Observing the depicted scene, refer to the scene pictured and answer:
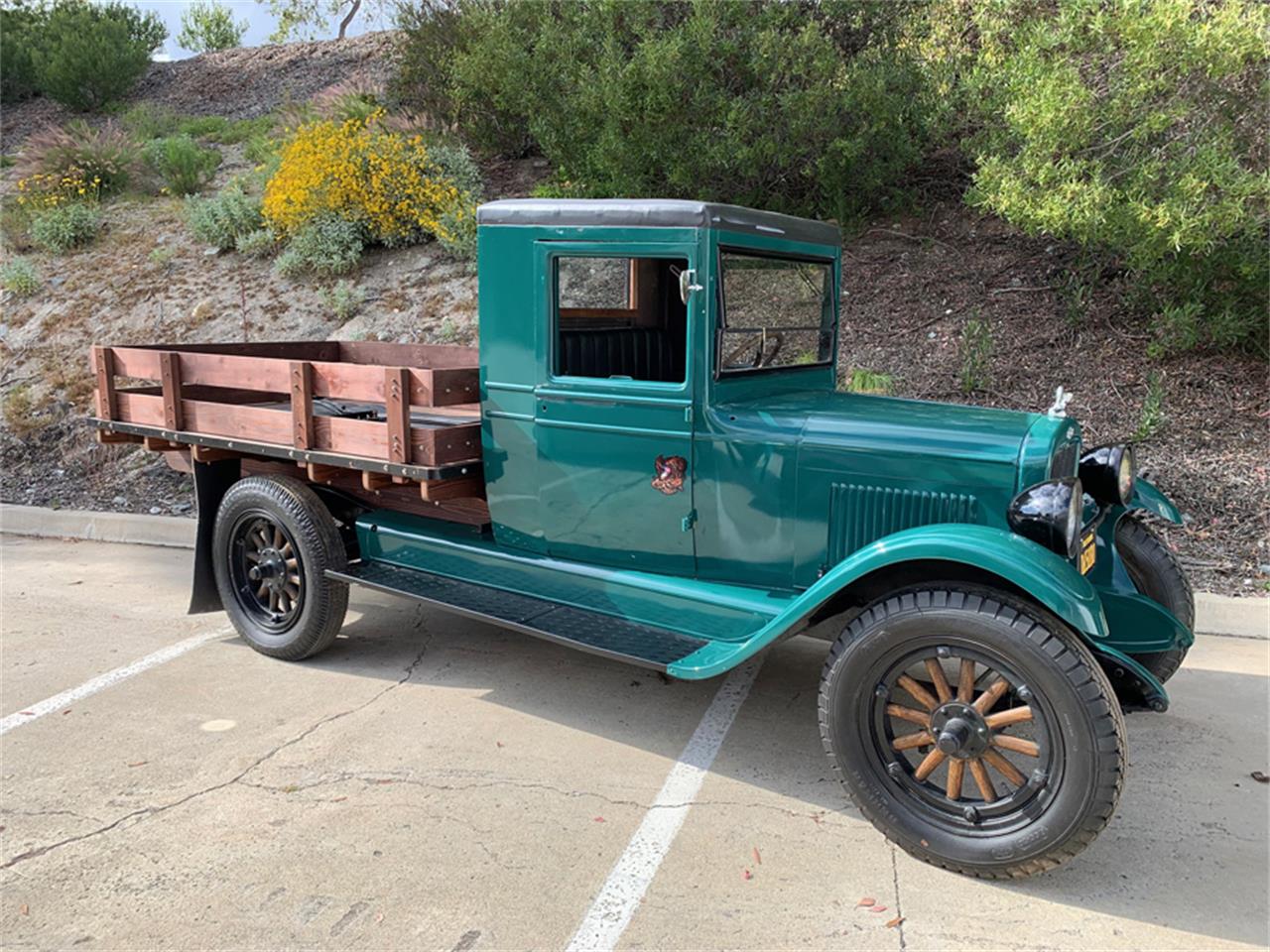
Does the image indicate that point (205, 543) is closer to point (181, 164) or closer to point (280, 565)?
point (280, 565)

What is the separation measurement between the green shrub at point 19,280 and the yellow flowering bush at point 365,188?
8.61 feet

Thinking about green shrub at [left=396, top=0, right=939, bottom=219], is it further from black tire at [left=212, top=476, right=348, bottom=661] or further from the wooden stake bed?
black tire at [left=212, top=476, right=348, bottom=661]

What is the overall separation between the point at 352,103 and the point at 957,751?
35.4ft

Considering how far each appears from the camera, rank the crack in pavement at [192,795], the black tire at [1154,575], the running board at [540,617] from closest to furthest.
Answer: the crack in pavement at [192,795] < the running board at [540,617] < the black tire at [1154,575]

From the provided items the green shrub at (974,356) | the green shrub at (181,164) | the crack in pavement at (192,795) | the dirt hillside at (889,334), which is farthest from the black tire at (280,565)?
the green shrub at (181,164)

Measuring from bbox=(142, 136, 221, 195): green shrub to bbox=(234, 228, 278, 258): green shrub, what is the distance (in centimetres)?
240

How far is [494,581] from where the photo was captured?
3.96 m

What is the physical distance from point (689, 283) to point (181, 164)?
10.6 meters

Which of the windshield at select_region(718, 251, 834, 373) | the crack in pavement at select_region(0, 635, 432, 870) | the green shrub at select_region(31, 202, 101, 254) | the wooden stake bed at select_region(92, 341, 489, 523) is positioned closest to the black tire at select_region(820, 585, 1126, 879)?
the windshield at select_region(718, 251, 834, 373)

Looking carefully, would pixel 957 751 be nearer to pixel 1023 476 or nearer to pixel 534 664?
pixel 1023 476

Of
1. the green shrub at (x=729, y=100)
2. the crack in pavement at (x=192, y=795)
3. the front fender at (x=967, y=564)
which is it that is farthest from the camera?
the green shrub at (x=729, y=100)

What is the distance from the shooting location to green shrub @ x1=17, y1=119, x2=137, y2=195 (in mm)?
11586

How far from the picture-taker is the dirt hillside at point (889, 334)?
616cm

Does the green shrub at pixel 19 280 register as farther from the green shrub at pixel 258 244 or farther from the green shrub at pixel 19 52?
the green shrub at pixel 19 52
